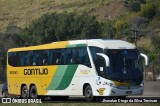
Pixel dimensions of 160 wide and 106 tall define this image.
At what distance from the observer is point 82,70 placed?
31266mm

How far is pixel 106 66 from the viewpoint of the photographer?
2966cm

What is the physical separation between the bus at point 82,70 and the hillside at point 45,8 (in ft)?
270

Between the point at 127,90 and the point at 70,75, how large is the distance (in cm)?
381

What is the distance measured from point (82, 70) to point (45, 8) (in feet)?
339

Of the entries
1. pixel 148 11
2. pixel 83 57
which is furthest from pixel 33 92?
pixel 148 11

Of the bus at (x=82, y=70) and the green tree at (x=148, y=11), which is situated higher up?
the bus at (x=82, y=70)

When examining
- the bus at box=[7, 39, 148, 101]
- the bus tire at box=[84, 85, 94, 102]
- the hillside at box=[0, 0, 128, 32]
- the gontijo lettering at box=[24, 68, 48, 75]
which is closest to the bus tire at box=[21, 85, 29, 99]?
the bus at box=[7, 39, 148, 101]

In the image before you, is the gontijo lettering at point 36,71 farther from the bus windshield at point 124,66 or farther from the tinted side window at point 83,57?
the bus windshield at point 124,66

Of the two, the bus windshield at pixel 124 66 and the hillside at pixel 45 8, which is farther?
the hillside at pixel 45 8

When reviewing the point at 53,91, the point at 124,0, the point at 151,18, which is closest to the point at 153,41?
the point at 151,18

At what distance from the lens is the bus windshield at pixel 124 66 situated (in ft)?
97.8

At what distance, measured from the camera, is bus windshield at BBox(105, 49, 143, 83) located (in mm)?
29812

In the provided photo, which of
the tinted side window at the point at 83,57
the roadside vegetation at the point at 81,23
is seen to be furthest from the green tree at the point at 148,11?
the tinted side window at the point at 83,57

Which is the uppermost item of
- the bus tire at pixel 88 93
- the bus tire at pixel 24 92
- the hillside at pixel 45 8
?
the bus tire at pixel 88 93
